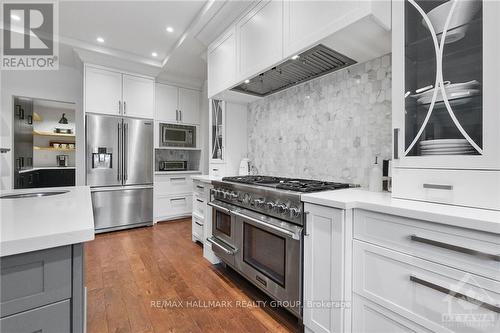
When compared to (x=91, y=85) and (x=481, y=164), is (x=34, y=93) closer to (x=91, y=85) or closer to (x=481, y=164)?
(x=91, y=85)

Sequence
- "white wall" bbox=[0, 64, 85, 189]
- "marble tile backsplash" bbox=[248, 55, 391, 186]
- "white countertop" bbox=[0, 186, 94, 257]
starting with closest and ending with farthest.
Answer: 1. "white countertop" bbox=[0, 186, 94, 257]
2. "marble tile backsplash" bbox=[248, 55, 391, 186]
3. "white wall" bbox=[0, 64, 85, 189]

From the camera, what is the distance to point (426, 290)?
966 mm

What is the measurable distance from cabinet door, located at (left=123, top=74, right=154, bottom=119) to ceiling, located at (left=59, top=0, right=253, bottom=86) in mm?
176

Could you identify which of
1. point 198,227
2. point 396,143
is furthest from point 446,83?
point 198,227

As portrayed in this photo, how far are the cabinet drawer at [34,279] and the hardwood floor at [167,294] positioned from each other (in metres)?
1.10

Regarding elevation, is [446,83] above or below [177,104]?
below

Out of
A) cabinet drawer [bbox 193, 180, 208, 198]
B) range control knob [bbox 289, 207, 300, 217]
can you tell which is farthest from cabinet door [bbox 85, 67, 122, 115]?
range control knob [bbox 289, 207, 300, 217]

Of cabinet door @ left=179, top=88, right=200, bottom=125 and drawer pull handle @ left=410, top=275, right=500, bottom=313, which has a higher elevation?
cabinet door @ left=179, top=88, right=200, bottom=125

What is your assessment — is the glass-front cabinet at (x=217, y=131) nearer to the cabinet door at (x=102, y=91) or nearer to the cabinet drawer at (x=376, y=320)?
the cabinet door at (x=102, y=91)

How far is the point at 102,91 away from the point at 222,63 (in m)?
2.22

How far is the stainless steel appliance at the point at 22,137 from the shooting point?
364 cm

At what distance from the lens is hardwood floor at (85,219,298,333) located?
1.58m

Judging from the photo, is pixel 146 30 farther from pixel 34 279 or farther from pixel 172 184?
pixel 34 279

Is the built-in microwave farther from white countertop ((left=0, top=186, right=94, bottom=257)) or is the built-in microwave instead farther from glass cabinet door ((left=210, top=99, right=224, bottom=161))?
white countertop ((left=0, top=186, right=94, bottom=257))
